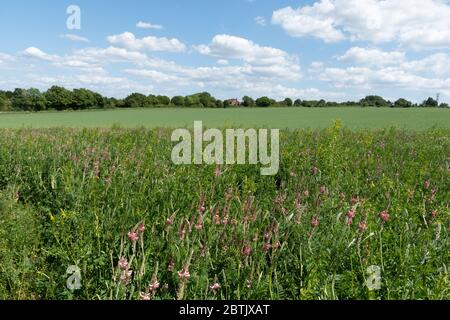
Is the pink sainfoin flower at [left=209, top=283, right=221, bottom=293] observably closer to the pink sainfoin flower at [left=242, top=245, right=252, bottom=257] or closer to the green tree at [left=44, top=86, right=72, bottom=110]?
the pink sainfoin flower at [left=242, top=245, right=252, bottom=257]

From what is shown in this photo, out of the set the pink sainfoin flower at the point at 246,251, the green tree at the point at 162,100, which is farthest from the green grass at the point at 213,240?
the green tree at the point at 162,100

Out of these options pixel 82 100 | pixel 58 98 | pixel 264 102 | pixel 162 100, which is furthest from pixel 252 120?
Result: pixel 58 98

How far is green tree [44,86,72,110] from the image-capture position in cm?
7944

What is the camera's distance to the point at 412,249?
113 inches

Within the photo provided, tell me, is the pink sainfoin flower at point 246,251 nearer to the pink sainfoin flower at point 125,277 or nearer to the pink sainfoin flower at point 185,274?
the pink sainfoin flower at point 185,274

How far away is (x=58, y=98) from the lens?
8025cm

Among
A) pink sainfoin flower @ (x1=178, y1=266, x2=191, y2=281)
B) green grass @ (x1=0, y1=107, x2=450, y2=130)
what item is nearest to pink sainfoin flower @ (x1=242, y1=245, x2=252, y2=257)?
pink sainfoin flower @ (x1=178, y1=266, x2=191, y2=281)

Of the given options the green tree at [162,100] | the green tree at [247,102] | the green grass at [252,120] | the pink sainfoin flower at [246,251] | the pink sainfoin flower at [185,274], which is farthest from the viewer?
the green tree at [162,100]

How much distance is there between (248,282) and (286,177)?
3346 millimetres

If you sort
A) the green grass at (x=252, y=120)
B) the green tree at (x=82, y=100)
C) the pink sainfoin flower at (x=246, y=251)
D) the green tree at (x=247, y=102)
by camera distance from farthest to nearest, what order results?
1. the green tree at (x=82, y=100)
2. the green tree at (x=247, y=102)
3. the green grass at (x=252, y=120)
4. the pink sainfoin flower at (x=246, y=251)

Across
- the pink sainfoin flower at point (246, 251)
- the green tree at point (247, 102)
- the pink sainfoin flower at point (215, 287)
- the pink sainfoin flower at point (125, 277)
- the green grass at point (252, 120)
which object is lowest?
the pink sainfoin flower at point (215, 287)

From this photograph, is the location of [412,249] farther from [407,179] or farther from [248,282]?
[407,179]

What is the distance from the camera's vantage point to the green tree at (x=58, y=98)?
7944 centimetres

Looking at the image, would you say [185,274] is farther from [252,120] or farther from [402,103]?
[402,103]
